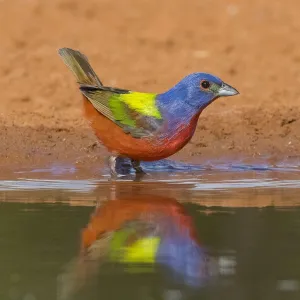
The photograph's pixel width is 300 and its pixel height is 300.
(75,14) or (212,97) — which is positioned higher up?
(75,14)

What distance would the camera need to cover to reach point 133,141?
8.98 metres

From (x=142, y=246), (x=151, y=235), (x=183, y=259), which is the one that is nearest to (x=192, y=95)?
(x=151, y=235)

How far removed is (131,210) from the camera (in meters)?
7.49

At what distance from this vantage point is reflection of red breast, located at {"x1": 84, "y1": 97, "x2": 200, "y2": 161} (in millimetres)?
8883

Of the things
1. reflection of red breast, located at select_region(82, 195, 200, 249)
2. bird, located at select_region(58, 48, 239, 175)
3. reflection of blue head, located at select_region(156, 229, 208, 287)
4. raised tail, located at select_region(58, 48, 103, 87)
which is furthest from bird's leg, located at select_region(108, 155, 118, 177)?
reflection of blue head, located at select_region(156, 229, 208, 287)

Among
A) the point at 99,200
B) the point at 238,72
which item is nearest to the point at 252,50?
→ the point at 238,72

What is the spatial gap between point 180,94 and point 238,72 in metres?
3.09

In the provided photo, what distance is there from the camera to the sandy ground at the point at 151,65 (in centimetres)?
1043

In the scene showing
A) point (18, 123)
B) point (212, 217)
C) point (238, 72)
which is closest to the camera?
point (212, 217)

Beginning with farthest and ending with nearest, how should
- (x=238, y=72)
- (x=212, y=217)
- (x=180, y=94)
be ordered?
(x=238, y=72) < (x=180, y=94) < (x=212, y=217)

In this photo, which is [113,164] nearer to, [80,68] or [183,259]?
[80,68]

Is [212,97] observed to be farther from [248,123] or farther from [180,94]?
[248,123]

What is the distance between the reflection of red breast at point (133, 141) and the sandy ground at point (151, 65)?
2.02 feet

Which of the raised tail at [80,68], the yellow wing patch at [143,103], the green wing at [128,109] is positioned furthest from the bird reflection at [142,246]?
the raised tail at [80,68]
